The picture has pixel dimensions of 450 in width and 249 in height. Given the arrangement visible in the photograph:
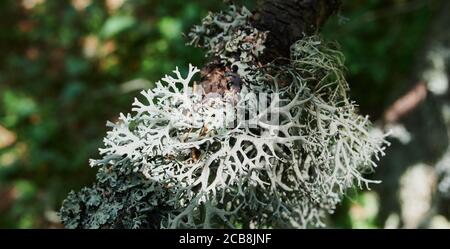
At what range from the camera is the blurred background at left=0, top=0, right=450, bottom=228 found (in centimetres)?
215

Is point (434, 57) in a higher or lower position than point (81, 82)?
lower

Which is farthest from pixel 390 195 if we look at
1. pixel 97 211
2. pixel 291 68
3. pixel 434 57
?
pixel 97 211

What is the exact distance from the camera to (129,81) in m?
2.74

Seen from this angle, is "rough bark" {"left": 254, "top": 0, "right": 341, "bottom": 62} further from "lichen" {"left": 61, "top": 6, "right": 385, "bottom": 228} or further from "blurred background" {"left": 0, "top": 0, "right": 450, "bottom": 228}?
"blurred background" {"left": 0, "top": 0, "right": 450, "bottom": 228}

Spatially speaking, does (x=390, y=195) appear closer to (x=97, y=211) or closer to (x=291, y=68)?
(x=291, y=68)

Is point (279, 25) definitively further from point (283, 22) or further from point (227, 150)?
point (227, 150)

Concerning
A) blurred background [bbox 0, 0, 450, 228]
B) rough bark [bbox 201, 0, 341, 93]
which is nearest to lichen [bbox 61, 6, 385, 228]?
rough bark [bbox 201, 0, 341, 93]

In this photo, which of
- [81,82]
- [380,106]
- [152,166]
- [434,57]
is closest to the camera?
[152,166]

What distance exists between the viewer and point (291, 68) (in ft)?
3.15

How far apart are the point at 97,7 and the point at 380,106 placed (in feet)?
4.78

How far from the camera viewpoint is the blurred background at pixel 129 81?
215 centimetres

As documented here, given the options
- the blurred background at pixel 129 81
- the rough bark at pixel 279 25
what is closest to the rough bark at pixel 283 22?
the rough bark at pixel 279 25

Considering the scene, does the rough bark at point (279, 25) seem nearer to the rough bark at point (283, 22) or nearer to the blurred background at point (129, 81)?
the rough bark at point (283, 22)
